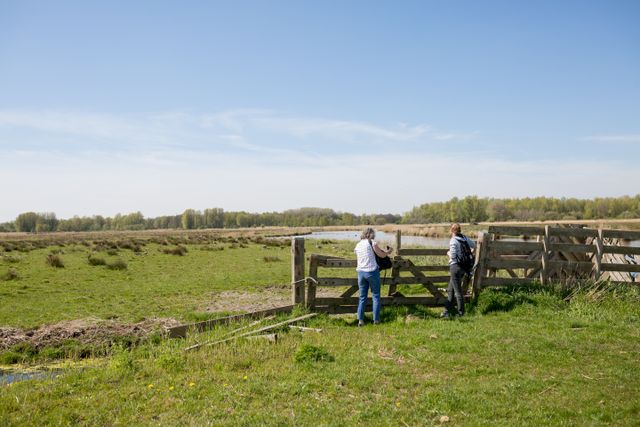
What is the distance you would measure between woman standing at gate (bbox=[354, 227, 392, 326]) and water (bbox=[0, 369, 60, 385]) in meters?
6.69

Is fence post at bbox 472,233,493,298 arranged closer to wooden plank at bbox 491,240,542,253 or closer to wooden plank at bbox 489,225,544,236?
wooden plank at bbox 491,240,542,253

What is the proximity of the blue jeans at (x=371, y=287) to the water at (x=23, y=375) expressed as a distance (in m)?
6.64

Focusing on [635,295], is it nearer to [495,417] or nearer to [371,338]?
[371,338]

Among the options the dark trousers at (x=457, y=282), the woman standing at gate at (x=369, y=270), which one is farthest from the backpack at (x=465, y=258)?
the woman standing at gate at (x=369, y=270)

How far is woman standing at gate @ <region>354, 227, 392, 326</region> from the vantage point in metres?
10.5

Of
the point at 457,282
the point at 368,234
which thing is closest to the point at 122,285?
the point at 368,234

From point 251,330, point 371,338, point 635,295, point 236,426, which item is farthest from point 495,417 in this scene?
point 635,295

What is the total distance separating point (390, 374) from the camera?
6.93 m

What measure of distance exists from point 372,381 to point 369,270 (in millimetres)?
4021

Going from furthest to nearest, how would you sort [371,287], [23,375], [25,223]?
[25,223], [371,287], [23,375]

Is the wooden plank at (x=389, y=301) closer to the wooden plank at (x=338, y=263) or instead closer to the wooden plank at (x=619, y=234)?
the wooden plank at (x=338, y=263)

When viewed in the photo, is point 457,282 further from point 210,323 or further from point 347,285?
point 210,323

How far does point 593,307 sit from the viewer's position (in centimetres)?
1086

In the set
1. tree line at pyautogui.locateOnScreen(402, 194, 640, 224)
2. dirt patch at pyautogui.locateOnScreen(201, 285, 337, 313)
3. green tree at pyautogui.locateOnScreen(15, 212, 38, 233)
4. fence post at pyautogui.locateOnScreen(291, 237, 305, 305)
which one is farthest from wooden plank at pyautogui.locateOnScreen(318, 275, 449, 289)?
green tree at pyautogui.locateOnScreen(15, 212, 38, 233)
